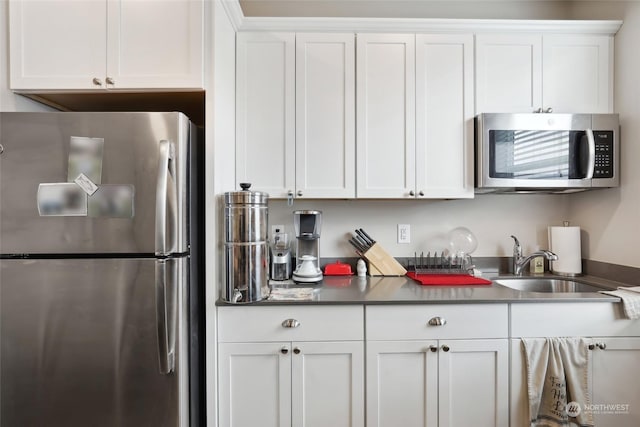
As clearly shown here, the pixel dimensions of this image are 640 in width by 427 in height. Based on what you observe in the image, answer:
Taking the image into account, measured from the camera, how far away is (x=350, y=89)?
1.91m

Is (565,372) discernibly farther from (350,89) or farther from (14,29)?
(14,29)

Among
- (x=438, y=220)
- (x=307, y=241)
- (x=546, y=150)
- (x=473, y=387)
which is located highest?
(x=546, y=150)

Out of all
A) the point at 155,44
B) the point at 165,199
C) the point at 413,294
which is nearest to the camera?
the point at 165,199

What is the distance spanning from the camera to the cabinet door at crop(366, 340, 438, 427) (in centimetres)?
152

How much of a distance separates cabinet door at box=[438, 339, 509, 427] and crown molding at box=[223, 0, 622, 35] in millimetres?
1787

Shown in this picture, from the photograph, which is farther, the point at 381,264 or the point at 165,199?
the point at 381,264

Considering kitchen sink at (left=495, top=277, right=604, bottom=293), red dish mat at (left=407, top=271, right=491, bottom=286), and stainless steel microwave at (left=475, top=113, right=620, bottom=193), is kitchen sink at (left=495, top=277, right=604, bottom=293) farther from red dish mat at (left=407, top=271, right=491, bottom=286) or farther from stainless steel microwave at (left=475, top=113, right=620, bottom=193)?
stainless steel microwave at (left=475, top=113, right=620, bottom=193)

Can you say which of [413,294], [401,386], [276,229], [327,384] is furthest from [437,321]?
[276,229]

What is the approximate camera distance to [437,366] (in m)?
1.53

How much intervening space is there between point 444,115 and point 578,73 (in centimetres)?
87

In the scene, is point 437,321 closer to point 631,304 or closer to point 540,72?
point 631,304

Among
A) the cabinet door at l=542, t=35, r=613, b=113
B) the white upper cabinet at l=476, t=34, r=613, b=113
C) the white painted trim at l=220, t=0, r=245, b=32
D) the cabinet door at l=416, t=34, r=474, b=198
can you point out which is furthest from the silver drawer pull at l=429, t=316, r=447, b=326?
the white painted trim at l=220, t=0, r=245, b=32

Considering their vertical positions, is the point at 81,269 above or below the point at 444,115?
below

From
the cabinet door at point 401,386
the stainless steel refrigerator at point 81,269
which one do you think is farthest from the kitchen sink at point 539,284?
the stainless steel refrigerator at point 81,269
